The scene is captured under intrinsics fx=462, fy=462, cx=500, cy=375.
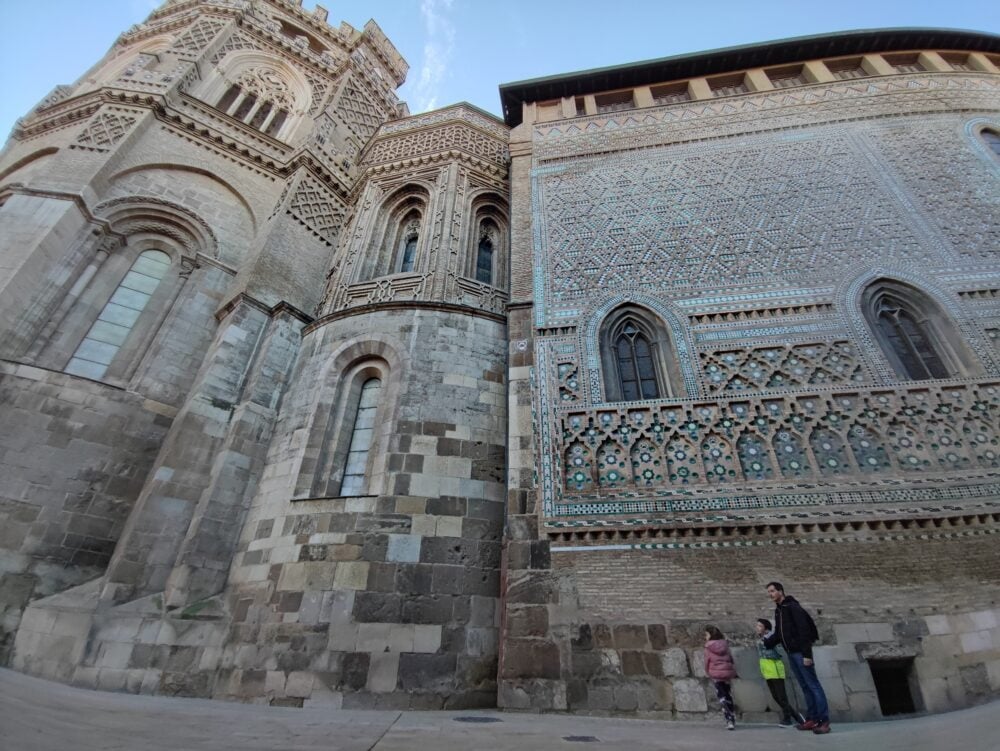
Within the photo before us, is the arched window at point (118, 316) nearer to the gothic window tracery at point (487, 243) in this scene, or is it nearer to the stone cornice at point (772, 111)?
the gothic window tracery at point (487, 243)

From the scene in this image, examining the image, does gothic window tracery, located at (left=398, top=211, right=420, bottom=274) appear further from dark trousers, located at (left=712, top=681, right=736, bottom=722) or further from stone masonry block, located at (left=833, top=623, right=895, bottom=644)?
stone masonry block, located at (left=833, top=623, right=895, bottom=644)

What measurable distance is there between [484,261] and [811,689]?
7.55m

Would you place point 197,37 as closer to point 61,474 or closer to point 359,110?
point 359,110

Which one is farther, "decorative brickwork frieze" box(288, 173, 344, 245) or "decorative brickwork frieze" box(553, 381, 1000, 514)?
"decorative brickwork frieze" box(288, 173, 344, 245)

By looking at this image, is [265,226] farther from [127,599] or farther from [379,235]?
[127,599]

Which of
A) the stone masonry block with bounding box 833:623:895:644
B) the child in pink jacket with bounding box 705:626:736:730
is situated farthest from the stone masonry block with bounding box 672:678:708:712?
the stone masonry block with bounding box 833:623:895:644

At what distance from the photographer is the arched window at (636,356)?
6012mm

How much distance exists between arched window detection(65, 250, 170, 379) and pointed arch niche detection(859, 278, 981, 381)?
35.6 ft

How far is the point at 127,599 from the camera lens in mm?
5121

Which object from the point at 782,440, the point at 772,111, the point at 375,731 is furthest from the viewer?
the point at 772,111

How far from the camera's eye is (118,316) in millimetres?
7441

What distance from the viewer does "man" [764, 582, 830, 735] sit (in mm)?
3406

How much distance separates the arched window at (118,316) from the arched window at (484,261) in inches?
218

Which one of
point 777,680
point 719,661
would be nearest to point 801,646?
point 777,680
